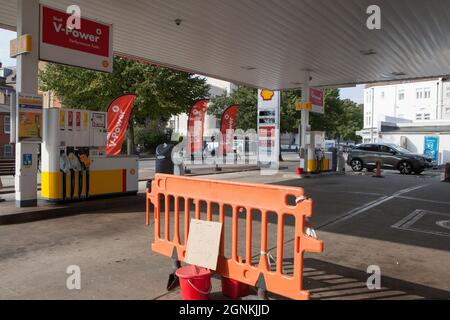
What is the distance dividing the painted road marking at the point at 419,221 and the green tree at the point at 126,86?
865 inches

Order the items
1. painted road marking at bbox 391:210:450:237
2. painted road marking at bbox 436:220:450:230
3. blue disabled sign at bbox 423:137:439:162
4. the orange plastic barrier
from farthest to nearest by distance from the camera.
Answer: blue disabled sign at bbox 423:137:439:162 < painted road marking at bbox 436:220:450:230 < painted road marking at bbox 391:210:450:237 < the orange plastic barrier

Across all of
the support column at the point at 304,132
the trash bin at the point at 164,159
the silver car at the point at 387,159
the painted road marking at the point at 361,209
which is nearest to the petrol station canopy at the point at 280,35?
the support column at the point at 304,132

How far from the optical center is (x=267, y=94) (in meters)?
23.1

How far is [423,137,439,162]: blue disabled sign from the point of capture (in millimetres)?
29547

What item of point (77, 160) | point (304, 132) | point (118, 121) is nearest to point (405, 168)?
point (304, 132)

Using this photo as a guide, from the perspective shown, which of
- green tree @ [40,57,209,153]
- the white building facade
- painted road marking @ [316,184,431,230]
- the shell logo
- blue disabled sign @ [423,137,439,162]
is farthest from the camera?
the white building facade

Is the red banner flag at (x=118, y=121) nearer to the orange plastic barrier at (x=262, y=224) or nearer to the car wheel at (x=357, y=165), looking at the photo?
the orange plastic barrier at (x=262, y=224)

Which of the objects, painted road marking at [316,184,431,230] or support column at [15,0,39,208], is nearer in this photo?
support column at [15,0,39,208]

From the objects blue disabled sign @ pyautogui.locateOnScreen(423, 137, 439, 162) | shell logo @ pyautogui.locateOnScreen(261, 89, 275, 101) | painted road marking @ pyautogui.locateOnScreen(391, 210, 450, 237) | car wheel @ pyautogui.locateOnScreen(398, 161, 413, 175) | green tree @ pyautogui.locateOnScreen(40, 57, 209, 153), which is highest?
green tree @ pyautogui.locateOnScreen(40, 57, 209, 153)

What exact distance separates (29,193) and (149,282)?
4.84 metres

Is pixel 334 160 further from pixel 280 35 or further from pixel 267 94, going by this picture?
pixel 280 35

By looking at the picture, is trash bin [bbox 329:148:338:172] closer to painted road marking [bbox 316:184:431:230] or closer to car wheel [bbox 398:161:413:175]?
car wheel [bbox 398:161:413:175]

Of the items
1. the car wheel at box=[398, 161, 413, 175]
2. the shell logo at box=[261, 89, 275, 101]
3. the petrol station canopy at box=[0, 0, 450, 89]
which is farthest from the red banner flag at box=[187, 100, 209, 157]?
the car wheel at box=[398, 161, 413, 175]

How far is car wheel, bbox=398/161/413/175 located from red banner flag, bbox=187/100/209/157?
34.5 feet
